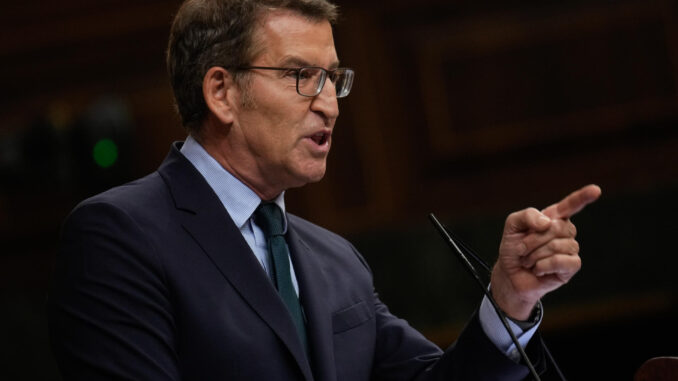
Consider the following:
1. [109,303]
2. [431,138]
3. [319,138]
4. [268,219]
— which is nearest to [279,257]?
[268,219]

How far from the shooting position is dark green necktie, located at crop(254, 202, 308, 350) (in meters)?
1.70

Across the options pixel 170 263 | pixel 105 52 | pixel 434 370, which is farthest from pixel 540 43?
pixel 170 263

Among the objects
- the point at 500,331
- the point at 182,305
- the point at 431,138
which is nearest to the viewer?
the point at 182,305

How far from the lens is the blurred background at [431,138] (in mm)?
3467

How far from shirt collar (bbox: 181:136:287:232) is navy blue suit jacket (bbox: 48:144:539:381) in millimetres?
44

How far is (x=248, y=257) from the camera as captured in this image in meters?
1.64

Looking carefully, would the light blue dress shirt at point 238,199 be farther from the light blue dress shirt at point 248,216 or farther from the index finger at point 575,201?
the index finger at point 575,201

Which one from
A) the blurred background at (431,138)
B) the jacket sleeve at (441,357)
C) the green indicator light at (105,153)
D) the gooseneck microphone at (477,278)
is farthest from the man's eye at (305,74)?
the green indicator light at (105,153)

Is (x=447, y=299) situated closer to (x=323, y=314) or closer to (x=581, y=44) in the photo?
(x=581, y=44)

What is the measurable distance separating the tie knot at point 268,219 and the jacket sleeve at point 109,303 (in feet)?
0.88

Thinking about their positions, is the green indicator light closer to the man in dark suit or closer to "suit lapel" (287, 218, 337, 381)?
the man in dark suit

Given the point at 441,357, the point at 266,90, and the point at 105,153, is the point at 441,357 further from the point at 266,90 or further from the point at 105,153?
the point at 105,153

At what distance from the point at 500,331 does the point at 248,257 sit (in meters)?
0.46

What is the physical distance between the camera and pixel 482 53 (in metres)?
3.72
